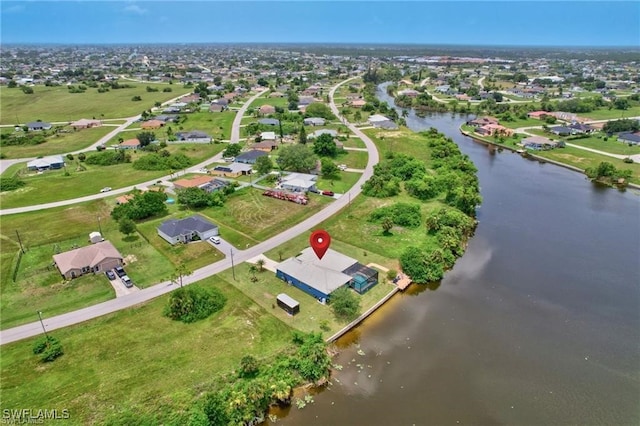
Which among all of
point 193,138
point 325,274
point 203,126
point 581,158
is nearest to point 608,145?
point 581,158

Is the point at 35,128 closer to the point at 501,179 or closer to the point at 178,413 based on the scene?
the point at 178,413

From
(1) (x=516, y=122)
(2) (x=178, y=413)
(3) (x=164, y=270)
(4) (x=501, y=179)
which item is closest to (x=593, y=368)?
(2) (x=178, y=413)

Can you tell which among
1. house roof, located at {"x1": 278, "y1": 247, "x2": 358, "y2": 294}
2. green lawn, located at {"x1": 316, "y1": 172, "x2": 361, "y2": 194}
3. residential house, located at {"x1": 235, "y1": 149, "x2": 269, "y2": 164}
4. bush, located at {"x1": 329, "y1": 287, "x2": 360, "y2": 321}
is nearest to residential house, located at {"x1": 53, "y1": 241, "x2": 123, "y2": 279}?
house roof, located at {"x1": 278, "y1": 247, "x2": 358, "y2": 294}

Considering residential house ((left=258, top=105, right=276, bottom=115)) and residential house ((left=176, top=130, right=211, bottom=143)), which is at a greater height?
residential house ((left=258, top=105, right=276, bottom=115))

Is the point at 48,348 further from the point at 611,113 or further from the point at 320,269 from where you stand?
the point at 611,113

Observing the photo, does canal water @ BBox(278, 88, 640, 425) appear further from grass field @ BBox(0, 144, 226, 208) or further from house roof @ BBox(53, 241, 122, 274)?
grass field @ BBox(0, 144, 226, 208)
